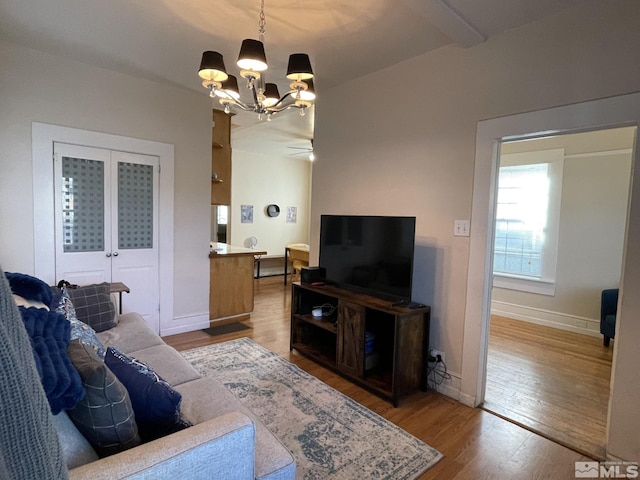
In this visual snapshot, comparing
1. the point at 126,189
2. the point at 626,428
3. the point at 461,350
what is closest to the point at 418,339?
the point at 461,350

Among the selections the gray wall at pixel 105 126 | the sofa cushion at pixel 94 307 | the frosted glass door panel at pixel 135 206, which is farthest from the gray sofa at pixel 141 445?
the gray wall at pixel 105 126

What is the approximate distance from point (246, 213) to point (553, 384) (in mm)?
5753

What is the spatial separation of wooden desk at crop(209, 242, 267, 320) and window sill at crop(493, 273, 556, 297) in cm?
348

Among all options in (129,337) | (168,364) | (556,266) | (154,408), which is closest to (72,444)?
(154,408)

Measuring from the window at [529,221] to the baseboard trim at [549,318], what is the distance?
265 mm

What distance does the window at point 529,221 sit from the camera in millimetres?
4227

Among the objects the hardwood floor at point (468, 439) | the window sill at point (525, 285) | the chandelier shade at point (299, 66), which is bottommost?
the hardwood floor at point (468, 439)

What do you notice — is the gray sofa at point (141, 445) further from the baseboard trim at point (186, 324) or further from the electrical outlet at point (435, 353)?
the electrical outlet at point (435, 353)

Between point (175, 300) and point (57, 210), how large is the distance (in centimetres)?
142

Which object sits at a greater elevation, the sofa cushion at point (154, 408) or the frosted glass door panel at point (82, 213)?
the frosted glass door panel at point (82, 213)

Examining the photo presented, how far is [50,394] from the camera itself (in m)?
0.88

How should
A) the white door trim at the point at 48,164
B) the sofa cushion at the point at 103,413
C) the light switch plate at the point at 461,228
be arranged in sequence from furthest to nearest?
1. the white door trim at the point at 48,164
2. the light switch plate at the point at 461,228
3. the sofa cushion at the point at 103,413

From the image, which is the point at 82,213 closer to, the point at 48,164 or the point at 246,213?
the point at 48,164

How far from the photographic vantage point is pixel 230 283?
13.8 feet
